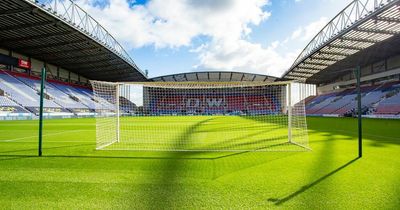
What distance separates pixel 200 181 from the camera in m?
4.48

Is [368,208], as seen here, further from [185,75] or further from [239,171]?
[185,75]

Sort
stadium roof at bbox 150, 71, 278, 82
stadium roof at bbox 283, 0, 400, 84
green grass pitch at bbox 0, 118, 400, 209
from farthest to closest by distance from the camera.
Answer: stadium roof at bbox 150, 71, 278, 82
stadium roof at bbox 283, 0, 400, 84
green grass pitch at bbox 0, 118, 400, 209

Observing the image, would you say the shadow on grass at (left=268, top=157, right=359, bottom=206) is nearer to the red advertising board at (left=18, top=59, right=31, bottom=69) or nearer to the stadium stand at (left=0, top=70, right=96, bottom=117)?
the stadium stand at (left=0, top=70, right=96, bottom=117)

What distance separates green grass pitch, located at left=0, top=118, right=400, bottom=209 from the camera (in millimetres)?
3527

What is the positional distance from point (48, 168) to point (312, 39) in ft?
108

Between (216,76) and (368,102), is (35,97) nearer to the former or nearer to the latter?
(216,76)

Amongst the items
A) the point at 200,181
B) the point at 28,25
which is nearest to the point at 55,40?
the point at 28,25

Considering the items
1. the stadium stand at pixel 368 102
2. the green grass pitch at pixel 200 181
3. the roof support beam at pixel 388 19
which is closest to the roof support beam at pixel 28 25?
the green grass pitch at pixel 200 181

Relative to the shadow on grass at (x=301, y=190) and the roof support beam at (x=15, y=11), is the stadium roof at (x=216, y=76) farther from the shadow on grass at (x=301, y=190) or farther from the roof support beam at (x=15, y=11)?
the shadow on grass at (x=301, y=190)

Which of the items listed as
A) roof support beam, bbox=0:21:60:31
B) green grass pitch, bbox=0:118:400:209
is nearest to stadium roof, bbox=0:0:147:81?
roof support beam, bbox=0:21:60:31

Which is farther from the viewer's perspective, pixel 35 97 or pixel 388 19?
pixel 35 97

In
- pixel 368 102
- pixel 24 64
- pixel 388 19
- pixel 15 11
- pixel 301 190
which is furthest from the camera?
pixel 368 102

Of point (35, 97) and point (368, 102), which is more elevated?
point (35, 97)

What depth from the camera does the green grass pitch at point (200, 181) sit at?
139 inches
